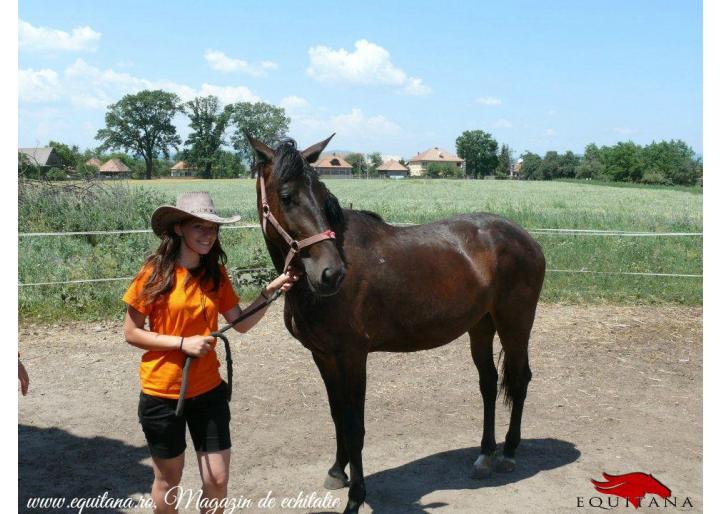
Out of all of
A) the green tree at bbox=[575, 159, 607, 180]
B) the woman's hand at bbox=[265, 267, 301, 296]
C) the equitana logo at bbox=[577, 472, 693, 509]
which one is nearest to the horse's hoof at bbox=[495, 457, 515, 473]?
the equitana logo at bbox=[577, 472, 693, 509]

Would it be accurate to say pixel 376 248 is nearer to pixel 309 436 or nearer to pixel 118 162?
pixel 309 436

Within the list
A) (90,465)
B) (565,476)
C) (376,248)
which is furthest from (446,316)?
(90,465)

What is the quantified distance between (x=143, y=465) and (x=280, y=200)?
2.22m

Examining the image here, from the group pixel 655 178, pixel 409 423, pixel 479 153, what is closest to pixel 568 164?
pixel 479 153

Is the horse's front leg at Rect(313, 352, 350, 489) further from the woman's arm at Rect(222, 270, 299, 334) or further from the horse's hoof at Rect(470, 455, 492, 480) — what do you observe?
the horse's hoof at Rect(470, 455, 492, 480)

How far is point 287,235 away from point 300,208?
0.48ft

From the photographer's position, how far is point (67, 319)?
24.2ft

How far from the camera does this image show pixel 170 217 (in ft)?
7.73

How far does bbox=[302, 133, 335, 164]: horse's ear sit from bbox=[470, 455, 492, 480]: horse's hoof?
7.29ft

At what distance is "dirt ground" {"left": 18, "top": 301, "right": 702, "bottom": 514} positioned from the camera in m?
3.41

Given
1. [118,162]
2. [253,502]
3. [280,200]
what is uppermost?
[118,162]

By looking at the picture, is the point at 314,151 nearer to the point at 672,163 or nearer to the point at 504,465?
the point at 504,465

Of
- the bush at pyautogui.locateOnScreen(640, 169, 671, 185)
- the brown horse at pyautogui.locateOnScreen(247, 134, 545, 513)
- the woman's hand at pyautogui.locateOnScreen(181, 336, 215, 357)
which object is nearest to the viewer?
the woman's hand at pyautogui.locateOnScreen(181, 336, 215, 357)

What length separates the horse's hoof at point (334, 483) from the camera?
3.42m
